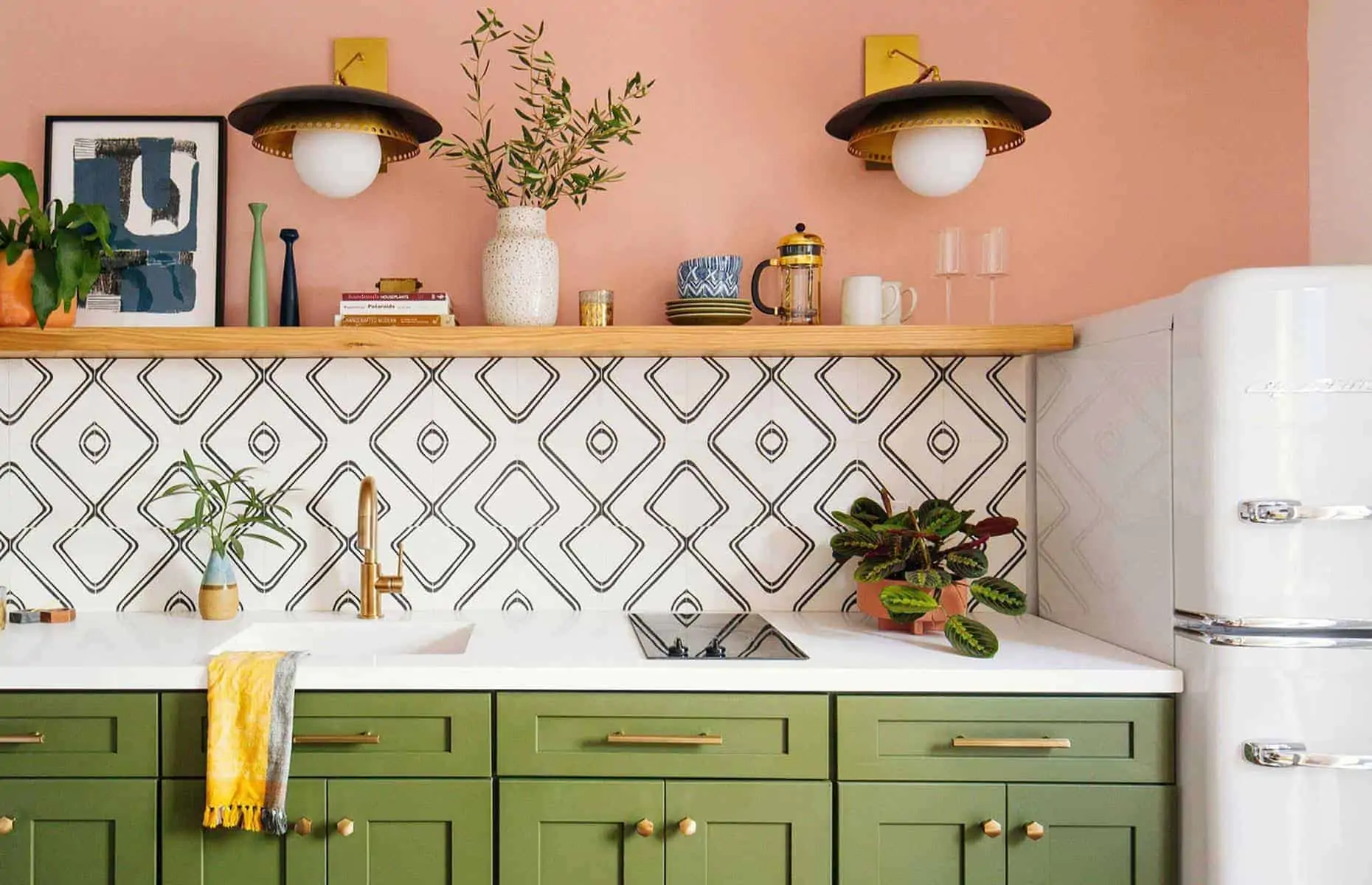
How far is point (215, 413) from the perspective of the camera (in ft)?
7.80

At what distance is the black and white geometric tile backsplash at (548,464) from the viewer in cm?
238

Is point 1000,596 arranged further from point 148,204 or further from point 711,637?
point 148,204

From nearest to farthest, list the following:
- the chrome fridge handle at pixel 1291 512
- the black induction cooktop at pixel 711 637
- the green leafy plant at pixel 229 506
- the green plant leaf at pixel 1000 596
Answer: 1. the chrome fridge handle at pixel 1291 512
2. the black induction cooktop at pixel 711 637
3. the green plant leaf at pixel 1000 596
4. the green leafy plant at pixel 229 506

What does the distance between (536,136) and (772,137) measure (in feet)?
1.88

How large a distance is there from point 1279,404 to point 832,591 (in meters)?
1.07

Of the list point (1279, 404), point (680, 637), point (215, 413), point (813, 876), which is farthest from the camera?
point (215, 413)

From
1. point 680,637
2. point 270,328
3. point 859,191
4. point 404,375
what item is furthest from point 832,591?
point 270,328

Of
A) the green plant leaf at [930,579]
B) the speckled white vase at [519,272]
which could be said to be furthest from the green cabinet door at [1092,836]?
the speckled white vase at [519,272]

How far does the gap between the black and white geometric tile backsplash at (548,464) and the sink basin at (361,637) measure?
13 cm

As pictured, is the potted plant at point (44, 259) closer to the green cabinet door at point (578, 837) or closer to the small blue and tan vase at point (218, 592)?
the small blue and tan vase at point (218, 592)

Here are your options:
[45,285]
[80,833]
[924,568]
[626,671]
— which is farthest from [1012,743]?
[45,285]

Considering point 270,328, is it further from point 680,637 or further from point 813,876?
point 813,876

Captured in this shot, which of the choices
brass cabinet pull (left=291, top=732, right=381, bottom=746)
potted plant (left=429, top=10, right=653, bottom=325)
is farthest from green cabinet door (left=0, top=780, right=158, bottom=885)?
potted plant (left=429, top=10, right=653, bottom=325)

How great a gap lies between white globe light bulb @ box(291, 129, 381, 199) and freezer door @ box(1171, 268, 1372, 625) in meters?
1.71
